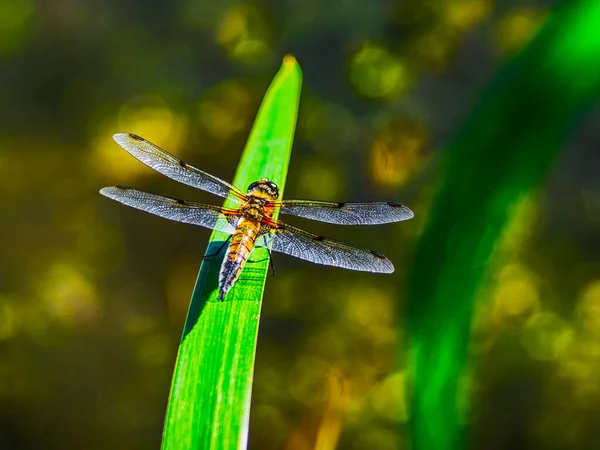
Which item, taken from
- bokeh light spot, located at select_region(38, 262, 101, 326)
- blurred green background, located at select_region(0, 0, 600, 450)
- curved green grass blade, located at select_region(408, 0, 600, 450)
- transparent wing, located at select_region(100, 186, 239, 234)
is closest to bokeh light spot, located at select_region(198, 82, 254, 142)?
blurred green background, located at select_region(0, 0, 600, 450)

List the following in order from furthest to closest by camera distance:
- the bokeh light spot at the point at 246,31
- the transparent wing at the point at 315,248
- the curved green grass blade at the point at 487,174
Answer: the bokeh light spot at the point at 246,31 < the transparent wing at the point at 315,248 < the curved green grass blade at the point at 487,174

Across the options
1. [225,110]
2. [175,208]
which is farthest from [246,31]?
[175,208]

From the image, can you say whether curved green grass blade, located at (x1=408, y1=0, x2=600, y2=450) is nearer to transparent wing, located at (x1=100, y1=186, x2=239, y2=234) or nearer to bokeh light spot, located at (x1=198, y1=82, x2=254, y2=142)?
transparent wing, located at (x1=100, y1=186, x2=239, y2=234)

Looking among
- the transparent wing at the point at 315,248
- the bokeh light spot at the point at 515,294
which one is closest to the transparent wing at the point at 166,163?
the transparent wing at the point at 315,248

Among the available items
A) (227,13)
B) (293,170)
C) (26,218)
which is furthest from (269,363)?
(227,13)

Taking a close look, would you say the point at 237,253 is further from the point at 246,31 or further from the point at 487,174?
the point at 246,31

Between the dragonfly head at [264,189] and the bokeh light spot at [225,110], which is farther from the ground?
the bokeh light spot at [225,110]

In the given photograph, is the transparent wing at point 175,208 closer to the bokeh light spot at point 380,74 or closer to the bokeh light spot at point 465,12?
the bokeh light spot at point 380,74
